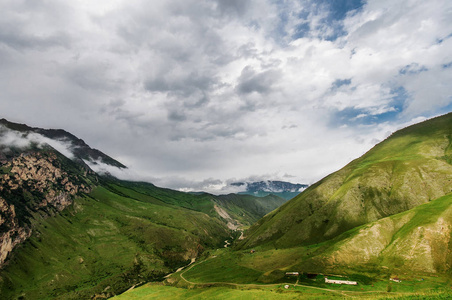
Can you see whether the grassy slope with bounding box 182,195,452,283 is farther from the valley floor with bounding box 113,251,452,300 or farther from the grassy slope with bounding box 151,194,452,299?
the valley floor with bounding box 113,251,452,300

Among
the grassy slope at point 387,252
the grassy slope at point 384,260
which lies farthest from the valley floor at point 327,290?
the grassy slope at point 387,252

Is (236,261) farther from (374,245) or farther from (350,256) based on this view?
(374,245)

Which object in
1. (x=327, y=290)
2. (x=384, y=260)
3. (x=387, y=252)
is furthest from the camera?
(x=387, y=252)

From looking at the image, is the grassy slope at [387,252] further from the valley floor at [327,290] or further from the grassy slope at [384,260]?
the valley floor at [327,290]

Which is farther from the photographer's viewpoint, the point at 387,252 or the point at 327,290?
the point at 387,252

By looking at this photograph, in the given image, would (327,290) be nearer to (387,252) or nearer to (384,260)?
(384,260)

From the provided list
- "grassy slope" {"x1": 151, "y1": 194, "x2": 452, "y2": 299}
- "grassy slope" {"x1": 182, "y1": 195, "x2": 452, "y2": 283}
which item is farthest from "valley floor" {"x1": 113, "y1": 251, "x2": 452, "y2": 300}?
Result: "grassy slope" {"x1": 182, "y1": 195, "x2": 452, "y2": 283}

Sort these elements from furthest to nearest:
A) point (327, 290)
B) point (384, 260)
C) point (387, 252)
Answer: point (387, 252)
point (384, 260)
point (327, 290)

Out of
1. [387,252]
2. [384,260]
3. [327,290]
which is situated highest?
[387,252]

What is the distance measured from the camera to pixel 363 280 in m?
111

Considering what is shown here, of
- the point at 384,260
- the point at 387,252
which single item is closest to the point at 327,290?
the point at 384,260

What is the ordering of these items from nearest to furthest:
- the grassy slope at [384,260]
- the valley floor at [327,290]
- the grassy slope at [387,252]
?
the valley floor at [327,290], the grassy slope at [384,260], the grassy slope at [387,252]

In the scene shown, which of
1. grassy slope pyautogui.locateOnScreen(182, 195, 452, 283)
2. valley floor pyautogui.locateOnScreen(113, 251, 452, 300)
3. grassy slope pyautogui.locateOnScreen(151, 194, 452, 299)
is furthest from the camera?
grassy slope pyautogui.locateOnScreen(182, 195, 452, 283)

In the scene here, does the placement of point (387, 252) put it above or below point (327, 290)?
above
